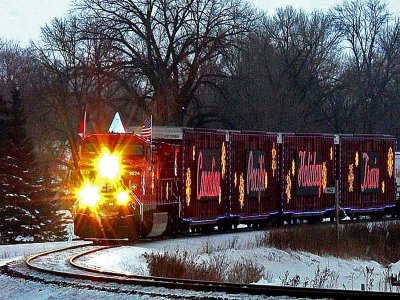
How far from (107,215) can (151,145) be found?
2.40 metres

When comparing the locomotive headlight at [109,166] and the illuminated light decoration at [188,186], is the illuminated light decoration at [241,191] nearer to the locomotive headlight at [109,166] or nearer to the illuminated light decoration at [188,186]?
→ the illuminated light decoration at [188,186]

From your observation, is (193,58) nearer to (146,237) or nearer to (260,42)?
(260,42)

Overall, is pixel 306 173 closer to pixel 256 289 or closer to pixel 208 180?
pixel 208 180

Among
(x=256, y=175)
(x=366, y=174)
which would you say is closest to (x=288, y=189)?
(x=256, y=175)

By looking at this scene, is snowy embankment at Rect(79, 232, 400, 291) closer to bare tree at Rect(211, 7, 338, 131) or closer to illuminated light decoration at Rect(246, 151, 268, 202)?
illuminated light decoration at Rect(246, 151, 268, 202)

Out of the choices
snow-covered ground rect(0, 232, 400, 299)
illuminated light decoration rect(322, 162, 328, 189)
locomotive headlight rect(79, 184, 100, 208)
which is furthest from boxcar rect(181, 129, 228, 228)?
illuminated light decoration rect(322, 162, 328, 189)

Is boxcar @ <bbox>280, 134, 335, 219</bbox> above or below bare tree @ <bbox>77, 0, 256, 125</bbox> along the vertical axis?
below

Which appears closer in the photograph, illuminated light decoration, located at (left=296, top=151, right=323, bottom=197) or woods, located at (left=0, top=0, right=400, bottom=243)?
illuminated light decoration, located at (left=296, top=151, right=323, bottom=197)

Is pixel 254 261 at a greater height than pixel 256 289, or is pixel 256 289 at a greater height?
pixel 256 289

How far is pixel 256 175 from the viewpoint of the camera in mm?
30141

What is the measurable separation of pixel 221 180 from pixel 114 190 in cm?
607

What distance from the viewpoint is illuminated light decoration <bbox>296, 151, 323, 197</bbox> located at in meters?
32.1

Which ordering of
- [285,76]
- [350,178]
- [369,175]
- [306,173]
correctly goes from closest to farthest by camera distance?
[306,173] → [350,178] → [369,175] → [285,76]

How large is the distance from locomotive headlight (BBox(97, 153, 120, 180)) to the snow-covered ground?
229cm
